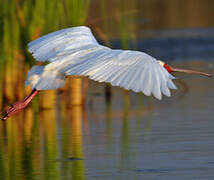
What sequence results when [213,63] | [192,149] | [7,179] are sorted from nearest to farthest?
[7,179]
[192,149]
[213,63]

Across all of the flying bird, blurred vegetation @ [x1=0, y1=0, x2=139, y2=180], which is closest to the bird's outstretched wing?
the flying bird

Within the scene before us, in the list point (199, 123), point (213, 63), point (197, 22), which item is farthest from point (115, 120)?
point (197, 22)

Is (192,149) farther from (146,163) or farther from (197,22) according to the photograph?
(197,22)

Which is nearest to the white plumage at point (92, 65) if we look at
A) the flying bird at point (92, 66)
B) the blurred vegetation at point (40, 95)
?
the flying bird at point (92, 66)

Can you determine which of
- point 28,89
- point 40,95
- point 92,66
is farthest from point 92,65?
point 28,89

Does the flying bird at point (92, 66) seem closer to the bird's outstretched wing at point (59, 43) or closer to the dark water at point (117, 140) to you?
the bird's outstretched wing at point (59, 43)

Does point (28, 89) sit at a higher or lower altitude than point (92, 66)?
lower

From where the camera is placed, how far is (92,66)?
651 cm

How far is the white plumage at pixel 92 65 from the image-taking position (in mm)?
6137

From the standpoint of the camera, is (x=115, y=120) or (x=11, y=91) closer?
(x=115, y=120)

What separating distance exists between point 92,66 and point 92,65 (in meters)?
0.03

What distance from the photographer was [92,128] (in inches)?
343

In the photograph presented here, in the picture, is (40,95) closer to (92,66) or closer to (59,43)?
(59,43)

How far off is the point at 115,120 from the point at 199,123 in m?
1.11
